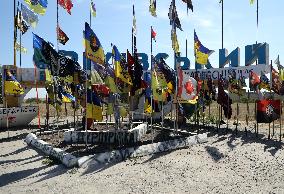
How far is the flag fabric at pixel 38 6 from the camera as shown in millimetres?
26267

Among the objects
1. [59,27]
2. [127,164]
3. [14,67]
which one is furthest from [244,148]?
[14,67]

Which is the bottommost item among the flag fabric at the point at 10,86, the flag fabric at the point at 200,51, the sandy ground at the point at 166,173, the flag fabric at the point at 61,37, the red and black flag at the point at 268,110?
the sandy ground at the point at 166,173

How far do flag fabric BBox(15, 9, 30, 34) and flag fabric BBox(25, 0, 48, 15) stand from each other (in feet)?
19.4

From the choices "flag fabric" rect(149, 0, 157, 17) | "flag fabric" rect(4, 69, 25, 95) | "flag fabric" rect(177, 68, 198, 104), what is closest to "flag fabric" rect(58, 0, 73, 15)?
"flag fabric" rect(149, 0, 157, 17)

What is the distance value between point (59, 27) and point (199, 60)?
31.8 ft

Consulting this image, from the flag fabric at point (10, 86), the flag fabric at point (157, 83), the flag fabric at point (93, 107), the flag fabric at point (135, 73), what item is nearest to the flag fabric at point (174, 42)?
the flag fabric at point (157, 83)

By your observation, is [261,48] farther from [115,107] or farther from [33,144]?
[33,144]

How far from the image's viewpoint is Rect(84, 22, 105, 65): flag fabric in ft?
60.7

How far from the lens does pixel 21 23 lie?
1266 inches

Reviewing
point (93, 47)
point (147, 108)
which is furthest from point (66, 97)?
point (93, 47)

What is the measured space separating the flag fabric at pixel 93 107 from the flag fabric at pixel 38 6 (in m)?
10.2

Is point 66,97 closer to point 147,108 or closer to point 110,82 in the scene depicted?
point 147,108

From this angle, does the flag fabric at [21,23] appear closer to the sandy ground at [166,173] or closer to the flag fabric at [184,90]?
the sandy ground at [166,173]

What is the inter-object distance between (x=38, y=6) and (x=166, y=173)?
54.5 feet
